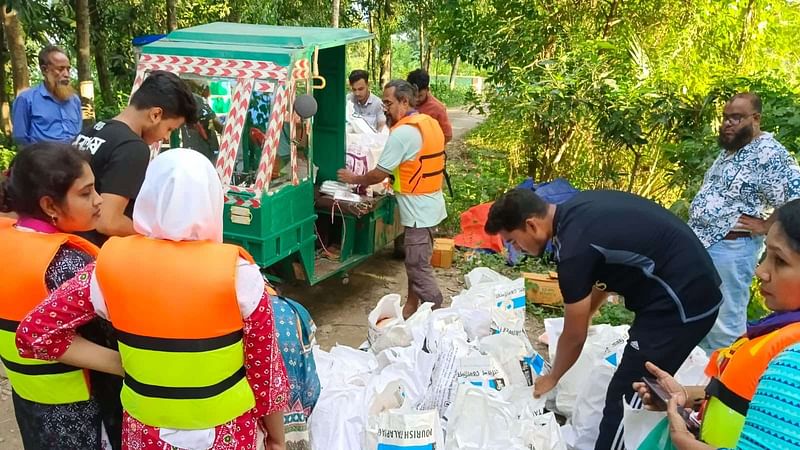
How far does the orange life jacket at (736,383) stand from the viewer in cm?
153

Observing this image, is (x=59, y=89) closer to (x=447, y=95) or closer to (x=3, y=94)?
(x=3, y=94)

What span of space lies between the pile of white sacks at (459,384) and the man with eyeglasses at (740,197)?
2.25 ft

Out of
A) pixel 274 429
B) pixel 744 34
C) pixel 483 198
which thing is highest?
pixel 744 34

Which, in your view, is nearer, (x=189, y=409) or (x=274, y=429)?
(x=189, y=409)

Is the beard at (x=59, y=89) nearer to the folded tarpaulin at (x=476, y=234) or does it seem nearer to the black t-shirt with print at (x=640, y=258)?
the folded tarpaulin at (x=476, y=234)

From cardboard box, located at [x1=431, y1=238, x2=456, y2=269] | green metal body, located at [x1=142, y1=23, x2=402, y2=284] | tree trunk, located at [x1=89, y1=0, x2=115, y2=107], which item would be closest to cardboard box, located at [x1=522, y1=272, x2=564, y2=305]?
cardboard box, located at [x1=431, y1=238, x2=456, y2=269]

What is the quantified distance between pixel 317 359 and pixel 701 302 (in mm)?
1956

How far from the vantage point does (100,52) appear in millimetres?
11070

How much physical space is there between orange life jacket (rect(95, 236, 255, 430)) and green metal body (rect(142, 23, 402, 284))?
235 centimetres

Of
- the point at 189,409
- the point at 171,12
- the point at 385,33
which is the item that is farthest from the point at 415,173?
the point at 385,33

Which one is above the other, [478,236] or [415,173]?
[415,173]

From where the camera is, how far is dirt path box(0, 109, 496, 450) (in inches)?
187

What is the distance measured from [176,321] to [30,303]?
551 millimetres

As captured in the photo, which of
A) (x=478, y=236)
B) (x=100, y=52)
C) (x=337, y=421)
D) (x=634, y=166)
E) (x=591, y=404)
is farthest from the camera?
(x=100, y=52)
